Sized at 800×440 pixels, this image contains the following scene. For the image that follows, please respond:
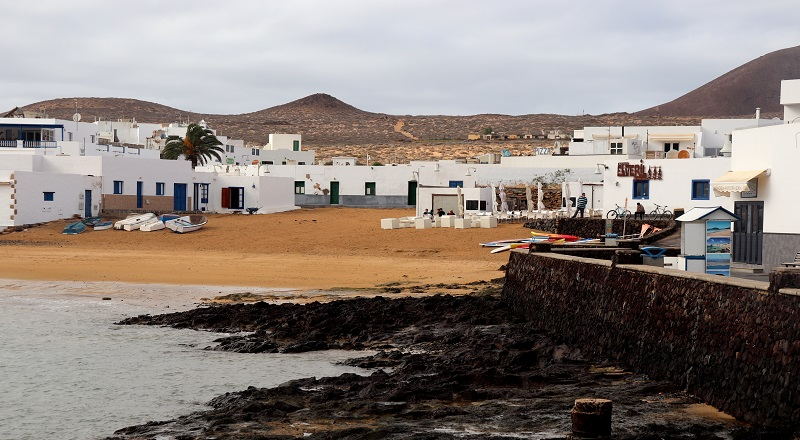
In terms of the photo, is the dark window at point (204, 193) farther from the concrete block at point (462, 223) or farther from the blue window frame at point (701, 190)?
the blue window frame at point (701, 190)

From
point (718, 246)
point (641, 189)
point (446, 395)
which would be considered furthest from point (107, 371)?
point (641, 189)

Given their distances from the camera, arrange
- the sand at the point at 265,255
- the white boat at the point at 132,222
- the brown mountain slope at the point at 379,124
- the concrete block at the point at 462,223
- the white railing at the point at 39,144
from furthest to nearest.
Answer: the brown mountain slope at the point at 379,124 < the white railing at the point at 39,144 < the white boat at the point at 132,222 < the concrete block at the point at 462,223 < the sand at the point at 265,255

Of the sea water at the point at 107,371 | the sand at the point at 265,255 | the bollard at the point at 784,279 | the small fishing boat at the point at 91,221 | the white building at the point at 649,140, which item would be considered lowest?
the sea water at the point at 107,371

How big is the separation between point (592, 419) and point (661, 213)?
34.4m

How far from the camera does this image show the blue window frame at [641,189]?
44.6 metres

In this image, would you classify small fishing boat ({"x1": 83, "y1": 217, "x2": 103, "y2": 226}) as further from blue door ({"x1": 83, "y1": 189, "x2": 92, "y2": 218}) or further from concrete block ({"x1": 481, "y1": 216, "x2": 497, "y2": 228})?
concrete block ({"x1": 481, "y1": 216, "x2": 497, "y2": 228})

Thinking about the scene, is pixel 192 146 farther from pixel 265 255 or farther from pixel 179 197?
pixel 265 255

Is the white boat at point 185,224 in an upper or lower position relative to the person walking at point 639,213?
lower

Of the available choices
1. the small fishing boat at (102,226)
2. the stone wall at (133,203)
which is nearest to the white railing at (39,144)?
the stone wall at (133,203)

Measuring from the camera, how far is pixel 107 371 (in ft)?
61.6

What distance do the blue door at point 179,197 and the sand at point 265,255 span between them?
587 centimetres

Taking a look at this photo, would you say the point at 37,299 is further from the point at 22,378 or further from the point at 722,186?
the point at 722,186

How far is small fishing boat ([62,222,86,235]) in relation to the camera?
45.5 meters

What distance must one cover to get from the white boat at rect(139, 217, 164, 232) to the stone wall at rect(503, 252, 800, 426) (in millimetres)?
29746
